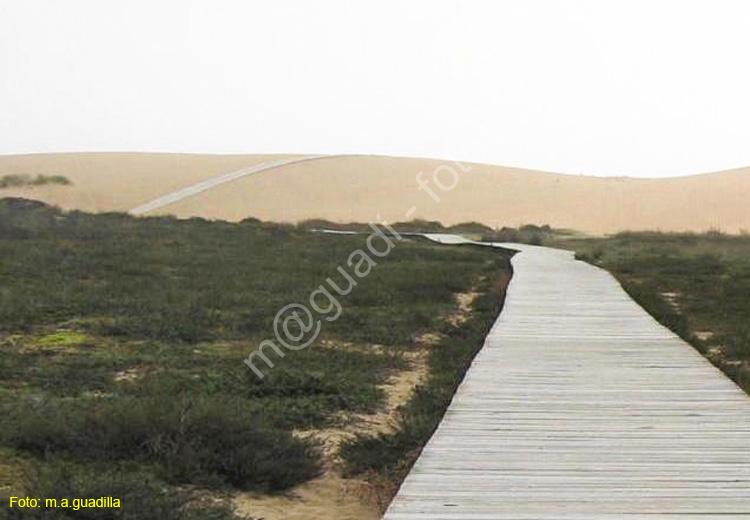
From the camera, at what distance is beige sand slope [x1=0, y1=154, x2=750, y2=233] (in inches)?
2251

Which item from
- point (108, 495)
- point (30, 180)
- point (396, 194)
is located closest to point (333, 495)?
point (108, 495)

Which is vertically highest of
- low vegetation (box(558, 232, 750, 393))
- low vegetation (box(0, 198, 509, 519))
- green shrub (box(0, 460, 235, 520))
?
low vegetation (box(558, 232, 750, 393))

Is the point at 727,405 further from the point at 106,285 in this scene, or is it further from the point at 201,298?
the point at 106,285

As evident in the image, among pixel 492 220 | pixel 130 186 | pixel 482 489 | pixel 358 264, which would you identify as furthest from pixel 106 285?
pixel 130 186

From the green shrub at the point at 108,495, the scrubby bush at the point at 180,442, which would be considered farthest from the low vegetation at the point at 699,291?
the green shrub at the point at 108,495

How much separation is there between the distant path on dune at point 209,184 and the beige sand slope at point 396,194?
818 mm

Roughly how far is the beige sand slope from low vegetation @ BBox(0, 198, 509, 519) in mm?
36976

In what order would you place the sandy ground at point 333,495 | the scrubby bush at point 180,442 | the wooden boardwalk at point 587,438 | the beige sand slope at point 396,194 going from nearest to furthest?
the wooden boardwalk at point 587,438
the sandy ground at point 333,495
the scrubby bush at point 180,442
the beige sand slope at point 396,194

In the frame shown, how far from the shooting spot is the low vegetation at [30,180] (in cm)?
6319

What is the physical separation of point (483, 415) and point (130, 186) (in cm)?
6383

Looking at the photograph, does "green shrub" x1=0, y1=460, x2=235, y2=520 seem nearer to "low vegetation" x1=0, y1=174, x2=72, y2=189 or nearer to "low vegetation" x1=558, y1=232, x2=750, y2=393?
"low vegetation" x1=558, y1=232, x2=750, y2=393

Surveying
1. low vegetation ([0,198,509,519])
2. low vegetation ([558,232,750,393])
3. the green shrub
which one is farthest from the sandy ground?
low vegetation ([558,232,750,393])

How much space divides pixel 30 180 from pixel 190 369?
202ft

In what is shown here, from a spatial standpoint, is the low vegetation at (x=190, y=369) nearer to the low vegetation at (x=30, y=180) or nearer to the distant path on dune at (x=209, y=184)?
the distant path on dune at (x=209, y=184)
